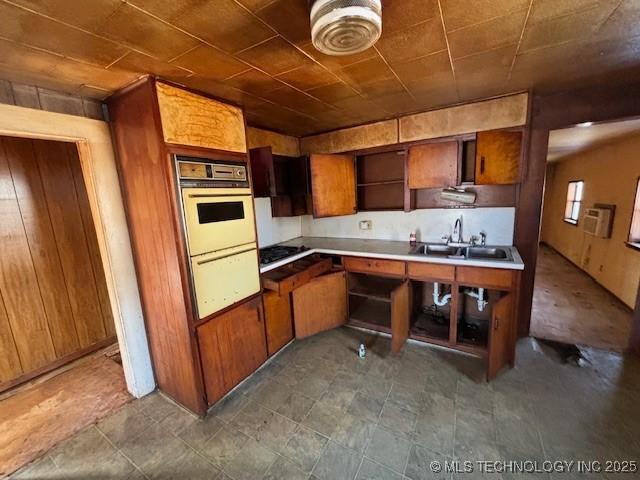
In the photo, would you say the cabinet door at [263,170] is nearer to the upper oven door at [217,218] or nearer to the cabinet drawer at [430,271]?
the upper oven door at [217,218]

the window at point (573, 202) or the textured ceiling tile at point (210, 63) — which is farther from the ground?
the textured ceiling tile at point (210, 63)

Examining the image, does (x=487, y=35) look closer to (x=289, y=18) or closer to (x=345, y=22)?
(x=345, y=22)

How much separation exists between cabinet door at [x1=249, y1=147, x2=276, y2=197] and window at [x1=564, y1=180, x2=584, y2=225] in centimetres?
605

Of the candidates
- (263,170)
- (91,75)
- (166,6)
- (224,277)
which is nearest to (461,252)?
(263,170)

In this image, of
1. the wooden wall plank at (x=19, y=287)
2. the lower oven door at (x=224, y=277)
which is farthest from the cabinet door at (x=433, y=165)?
the wooden wall plank at (x=19, y=287)

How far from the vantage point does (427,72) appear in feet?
5.82

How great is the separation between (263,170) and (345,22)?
1.77m

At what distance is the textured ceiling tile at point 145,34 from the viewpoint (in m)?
1.07

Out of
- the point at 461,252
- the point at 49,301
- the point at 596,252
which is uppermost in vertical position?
the point at 461,252

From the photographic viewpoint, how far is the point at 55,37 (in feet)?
3.76

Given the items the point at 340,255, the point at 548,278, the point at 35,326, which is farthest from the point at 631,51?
the point at 35,326

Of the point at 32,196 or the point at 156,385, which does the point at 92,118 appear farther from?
the point at 156,385

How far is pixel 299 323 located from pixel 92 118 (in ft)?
7.76

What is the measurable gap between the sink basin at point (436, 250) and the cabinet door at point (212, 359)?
6.42 feet
